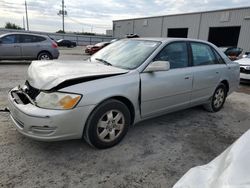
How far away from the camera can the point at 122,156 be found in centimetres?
292

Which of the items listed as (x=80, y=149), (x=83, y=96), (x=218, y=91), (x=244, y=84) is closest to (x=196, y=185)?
(x=83, y=96)

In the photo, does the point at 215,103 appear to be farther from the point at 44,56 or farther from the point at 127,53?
the point at 44,56

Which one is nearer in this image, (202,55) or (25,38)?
(202,55)

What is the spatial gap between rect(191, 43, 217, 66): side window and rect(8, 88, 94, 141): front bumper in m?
2.42

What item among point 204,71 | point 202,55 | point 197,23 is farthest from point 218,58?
point 197,23

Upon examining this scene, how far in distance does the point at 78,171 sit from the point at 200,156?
1.63 m

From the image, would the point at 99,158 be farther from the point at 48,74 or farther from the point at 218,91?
the point at 218,91

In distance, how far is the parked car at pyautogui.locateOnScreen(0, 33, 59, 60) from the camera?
394 inches

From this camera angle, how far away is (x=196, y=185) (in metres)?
1.42

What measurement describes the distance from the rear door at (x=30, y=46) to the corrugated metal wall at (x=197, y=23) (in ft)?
61.6

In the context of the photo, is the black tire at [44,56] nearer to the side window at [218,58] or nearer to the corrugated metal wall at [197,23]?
the side window at [218,58]

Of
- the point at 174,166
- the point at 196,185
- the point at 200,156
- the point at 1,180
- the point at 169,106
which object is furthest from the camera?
the point at 169,106

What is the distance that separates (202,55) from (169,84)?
1.29 meters

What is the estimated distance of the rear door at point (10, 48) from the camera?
391 inches
